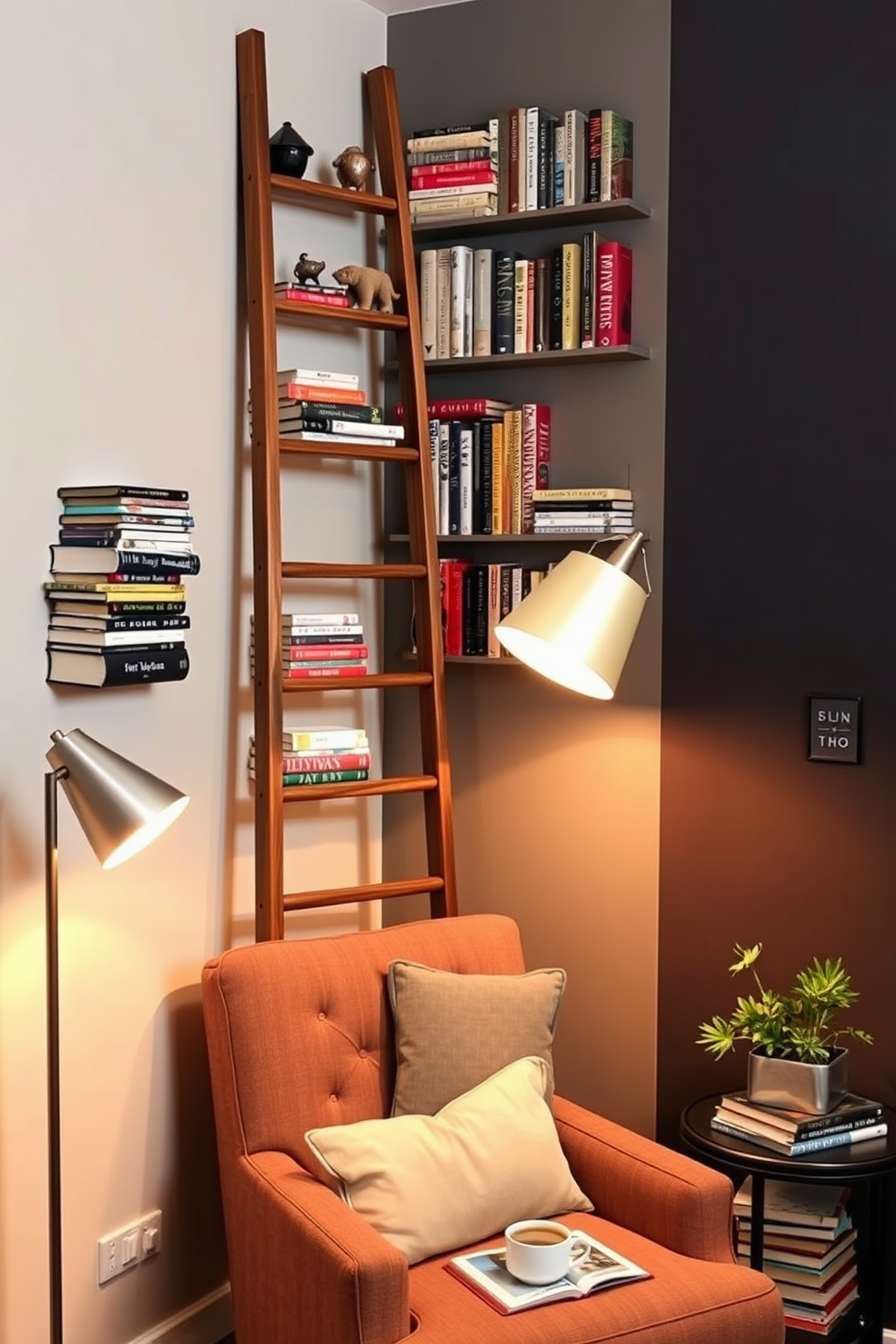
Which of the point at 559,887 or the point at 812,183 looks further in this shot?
the point at 559,887

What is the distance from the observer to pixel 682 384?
3.10 m

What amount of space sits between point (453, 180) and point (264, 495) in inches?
34.9

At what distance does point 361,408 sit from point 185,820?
37.0 inches

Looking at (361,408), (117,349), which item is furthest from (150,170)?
(361,408)

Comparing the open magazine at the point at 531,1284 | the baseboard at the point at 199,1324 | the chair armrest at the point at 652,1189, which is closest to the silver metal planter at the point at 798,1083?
the chair armrest at the point at 652,1189

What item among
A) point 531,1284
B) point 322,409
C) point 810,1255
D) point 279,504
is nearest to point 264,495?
point 279,504

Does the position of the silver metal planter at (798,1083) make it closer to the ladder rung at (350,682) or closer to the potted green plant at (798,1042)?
the potted green plant at (798,1042)

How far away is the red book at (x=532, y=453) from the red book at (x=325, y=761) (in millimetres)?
627

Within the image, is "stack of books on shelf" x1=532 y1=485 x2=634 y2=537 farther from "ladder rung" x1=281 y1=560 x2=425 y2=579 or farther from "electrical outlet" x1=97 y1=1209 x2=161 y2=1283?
"electrical outlet" x1=97 y1=1209 x2=161 y2=1283

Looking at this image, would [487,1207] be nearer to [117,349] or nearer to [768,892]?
[768,892]

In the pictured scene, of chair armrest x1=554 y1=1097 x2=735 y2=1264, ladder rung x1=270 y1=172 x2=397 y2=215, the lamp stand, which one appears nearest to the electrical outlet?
the lamp stand

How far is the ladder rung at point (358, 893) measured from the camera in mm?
2975

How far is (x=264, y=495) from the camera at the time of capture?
115 inches

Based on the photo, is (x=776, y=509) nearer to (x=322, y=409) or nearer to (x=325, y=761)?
(x=322, y=409)
